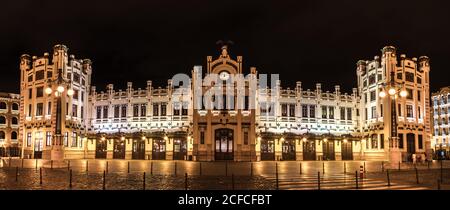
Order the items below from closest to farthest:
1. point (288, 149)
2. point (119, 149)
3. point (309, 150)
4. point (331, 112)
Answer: point (288, 149) < point (309, 150) < point (119, 149) < point (331, 112)

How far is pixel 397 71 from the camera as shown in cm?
6012

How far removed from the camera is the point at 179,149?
58.7m

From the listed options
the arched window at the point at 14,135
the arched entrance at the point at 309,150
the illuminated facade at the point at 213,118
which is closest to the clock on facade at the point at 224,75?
the illuminated facade at the point at 213,118

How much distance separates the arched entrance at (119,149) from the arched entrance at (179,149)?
8573 millimetres

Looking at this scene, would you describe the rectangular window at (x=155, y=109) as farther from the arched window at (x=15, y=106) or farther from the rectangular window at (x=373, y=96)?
the arched window at (x=15, y=106)

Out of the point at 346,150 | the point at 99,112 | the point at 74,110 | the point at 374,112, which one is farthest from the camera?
the point at 99,112

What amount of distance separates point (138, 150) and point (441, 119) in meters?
81.0

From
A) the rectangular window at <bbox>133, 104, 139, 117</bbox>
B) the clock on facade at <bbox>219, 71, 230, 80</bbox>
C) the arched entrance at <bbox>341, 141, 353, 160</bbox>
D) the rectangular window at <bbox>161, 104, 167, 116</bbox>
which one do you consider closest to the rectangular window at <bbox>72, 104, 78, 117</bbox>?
the rectangular window at <bbox>133, 104, 139, 117</bbox>

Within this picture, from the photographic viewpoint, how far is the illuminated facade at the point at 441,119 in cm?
10170

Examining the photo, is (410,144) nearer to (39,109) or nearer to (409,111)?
(409,111)

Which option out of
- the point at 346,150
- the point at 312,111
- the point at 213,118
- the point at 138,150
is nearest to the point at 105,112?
the point at 138,150

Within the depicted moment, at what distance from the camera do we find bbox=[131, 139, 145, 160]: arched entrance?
6047 cm

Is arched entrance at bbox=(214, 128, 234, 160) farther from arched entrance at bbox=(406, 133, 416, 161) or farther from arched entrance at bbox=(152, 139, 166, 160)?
arched entrance at bbox=(406, 133, 416, 161)
